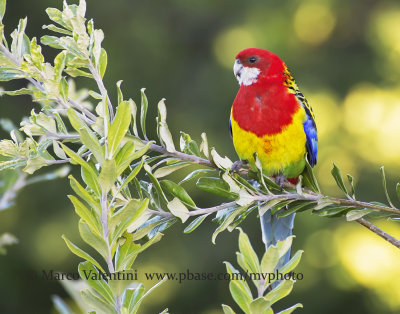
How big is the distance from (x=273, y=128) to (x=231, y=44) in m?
2.50

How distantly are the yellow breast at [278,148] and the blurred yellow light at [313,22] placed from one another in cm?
258

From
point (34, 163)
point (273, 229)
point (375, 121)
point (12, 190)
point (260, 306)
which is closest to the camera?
point (260, 306)

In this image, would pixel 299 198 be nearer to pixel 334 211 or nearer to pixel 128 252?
pixel 334 211

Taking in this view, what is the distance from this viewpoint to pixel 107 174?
61cm

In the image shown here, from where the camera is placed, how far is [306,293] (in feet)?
12.6

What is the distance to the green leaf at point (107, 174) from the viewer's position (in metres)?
0.60

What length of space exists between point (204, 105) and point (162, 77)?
47 centimetres

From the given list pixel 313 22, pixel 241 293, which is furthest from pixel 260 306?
pixel 313 22

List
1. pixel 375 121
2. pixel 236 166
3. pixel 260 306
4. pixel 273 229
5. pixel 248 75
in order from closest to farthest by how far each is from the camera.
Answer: pixel 260 306 → pixel 236 166 → pixel 273 229 → pixel 248 75 → pixel 375 121

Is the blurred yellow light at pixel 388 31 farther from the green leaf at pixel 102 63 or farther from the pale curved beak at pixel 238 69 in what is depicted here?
the green leaf at pixel 102 63

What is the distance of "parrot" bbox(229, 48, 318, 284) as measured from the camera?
1.57 metres

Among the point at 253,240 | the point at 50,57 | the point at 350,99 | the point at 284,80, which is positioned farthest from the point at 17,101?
the point at 284,80

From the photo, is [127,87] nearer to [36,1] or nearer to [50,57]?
[50,57]

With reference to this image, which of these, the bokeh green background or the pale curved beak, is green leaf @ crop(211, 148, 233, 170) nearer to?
the pale curved beak
